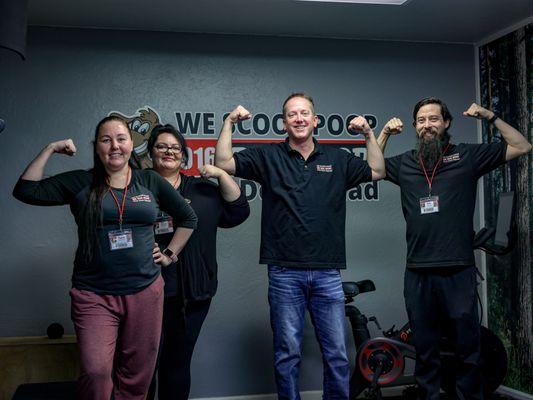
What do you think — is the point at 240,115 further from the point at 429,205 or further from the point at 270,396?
the point at 270,396

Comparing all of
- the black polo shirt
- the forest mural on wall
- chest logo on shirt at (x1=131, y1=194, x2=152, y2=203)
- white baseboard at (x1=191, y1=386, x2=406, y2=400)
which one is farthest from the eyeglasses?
the forest mural on wall

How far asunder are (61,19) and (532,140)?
3.06 meters

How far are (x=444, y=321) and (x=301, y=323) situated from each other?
853 mm

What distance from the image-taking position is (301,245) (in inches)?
111

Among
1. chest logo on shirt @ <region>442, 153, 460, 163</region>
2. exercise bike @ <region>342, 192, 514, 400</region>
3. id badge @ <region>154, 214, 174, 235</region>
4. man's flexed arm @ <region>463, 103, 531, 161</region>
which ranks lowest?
exercise bike @ <region>342, 192, 514, 400</region>

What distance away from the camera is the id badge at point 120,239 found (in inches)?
94.3

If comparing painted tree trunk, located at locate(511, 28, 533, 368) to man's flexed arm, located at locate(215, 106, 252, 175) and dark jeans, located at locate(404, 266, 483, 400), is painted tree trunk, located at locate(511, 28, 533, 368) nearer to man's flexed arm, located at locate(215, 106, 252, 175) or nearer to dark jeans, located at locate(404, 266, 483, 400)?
dark jeans, located at locate(404, 266, 483, 400)

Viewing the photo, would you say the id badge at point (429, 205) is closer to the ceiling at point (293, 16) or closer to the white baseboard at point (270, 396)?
the ceiling at point (293, 16)

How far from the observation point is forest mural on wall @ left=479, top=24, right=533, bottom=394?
12.6 ft

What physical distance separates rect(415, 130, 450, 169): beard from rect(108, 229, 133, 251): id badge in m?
1.63

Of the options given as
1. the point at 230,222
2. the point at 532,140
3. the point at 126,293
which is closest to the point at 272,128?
the point at 230,222

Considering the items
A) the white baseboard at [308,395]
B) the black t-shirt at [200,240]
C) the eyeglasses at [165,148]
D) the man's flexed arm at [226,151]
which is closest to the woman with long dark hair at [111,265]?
the black t-shirt at [200,240]

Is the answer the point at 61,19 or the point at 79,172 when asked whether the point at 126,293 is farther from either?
the point at 61,19

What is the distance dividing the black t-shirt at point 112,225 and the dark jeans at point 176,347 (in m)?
0.32
